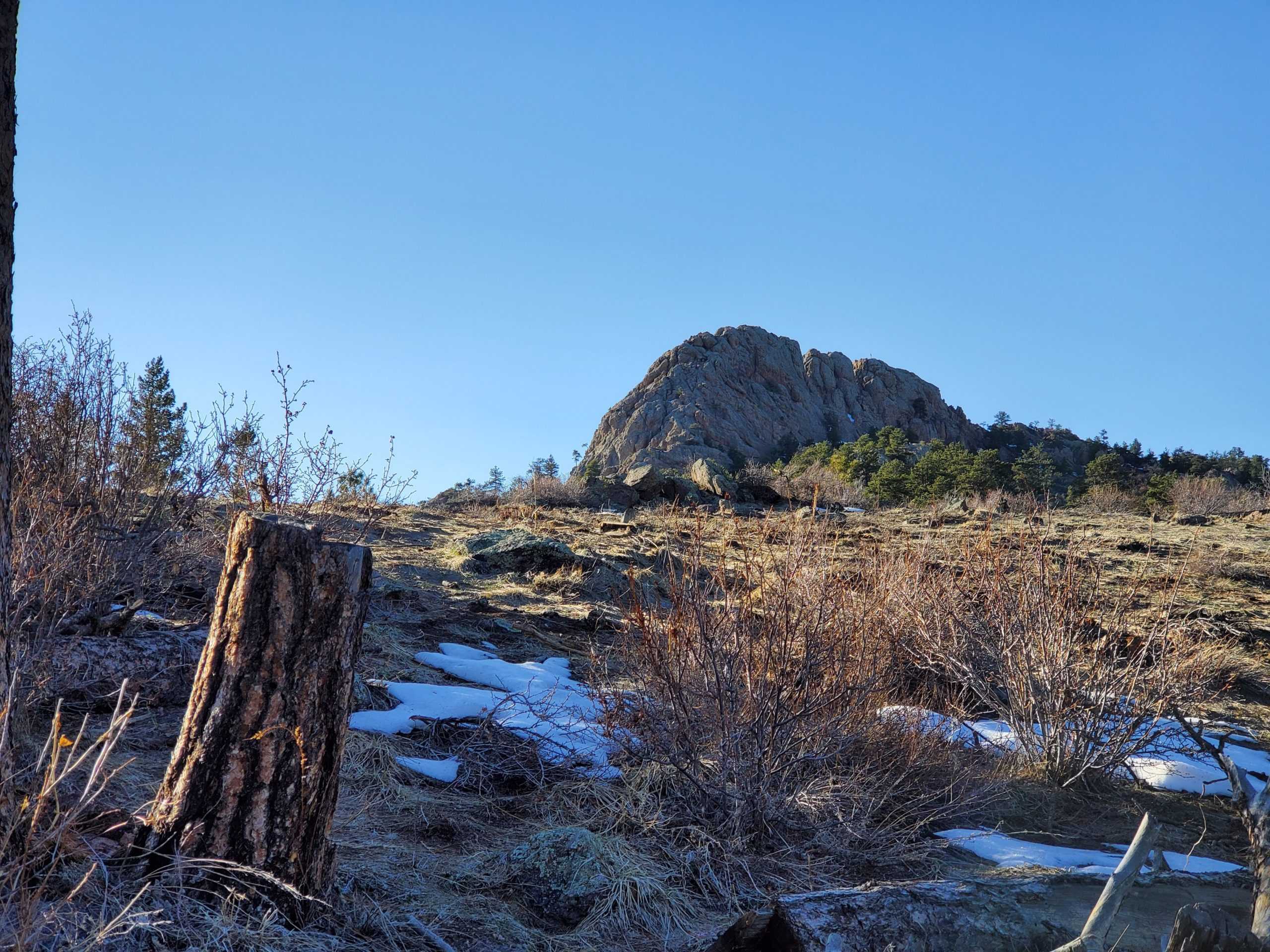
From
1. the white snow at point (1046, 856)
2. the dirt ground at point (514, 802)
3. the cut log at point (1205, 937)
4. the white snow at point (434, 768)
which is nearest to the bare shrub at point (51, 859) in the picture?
the dirt ground at point (514, 802)

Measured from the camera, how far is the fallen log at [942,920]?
2689 millimetres

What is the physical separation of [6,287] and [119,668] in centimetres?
306

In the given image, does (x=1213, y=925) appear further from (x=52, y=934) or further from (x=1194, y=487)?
(x=1194, y=487)

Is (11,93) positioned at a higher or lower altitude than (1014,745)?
higher

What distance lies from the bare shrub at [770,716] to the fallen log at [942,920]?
29.4 inches

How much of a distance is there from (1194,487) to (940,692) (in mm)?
19864

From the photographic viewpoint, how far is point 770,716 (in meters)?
4.02

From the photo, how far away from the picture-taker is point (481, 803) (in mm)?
4289

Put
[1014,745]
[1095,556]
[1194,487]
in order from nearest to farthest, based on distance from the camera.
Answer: [1014,745]
[1095,556]
[1194,487]

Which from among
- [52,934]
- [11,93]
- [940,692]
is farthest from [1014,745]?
[11,93]

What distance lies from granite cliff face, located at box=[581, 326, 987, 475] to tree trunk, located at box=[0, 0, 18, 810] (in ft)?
164

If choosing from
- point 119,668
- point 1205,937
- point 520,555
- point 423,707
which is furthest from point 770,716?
point 520,555

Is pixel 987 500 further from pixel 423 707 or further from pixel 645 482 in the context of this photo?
pixel 423 707

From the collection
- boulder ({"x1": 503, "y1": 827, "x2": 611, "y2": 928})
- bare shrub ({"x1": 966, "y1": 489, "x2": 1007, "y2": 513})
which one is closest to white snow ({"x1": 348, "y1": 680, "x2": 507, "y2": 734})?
boulder ({"x1": 503, "y1": 827, "x2": 611, "y2": 928})
